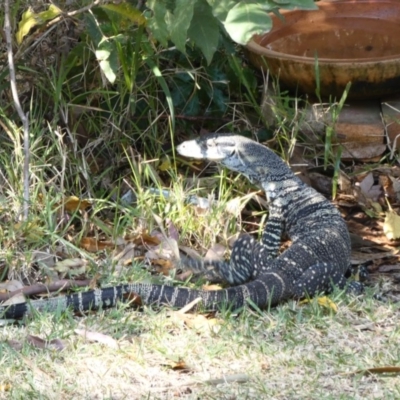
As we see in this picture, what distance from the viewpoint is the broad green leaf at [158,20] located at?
446 cm

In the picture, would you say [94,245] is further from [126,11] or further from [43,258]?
[126,11]

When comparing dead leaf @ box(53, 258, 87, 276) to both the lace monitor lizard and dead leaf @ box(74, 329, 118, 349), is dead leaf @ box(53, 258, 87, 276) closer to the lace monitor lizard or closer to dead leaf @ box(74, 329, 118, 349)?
the lace monitor lizard

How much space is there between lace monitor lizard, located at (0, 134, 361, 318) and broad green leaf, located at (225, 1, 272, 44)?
1.85 metres

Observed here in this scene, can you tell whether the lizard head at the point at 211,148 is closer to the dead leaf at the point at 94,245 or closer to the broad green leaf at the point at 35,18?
the dead leaf at the point at 94,245

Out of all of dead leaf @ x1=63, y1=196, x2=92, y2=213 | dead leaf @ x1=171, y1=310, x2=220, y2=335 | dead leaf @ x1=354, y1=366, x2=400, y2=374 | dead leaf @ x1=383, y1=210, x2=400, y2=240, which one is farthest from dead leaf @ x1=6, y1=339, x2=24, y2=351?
dead leaf @ x1=383, y1=210, x2=400, y2=240

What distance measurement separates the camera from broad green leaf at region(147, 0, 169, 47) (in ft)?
14.6

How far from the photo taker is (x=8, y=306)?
16.5 ft

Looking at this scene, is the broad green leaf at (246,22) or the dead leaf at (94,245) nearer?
the broad green leaf at (246,22)

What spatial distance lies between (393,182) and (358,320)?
200 centimetres

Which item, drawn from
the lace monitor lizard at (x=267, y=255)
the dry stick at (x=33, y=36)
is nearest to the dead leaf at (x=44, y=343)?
the lace monitor lizard at (x=267, y=255)

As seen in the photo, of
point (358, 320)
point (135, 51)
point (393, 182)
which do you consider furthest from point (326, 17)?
point (358, 320)

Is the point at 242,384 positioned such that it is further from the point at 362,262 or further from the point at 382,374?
the point at 362,262

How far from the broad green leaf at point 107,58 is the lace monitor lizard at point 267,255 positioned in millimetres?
1118

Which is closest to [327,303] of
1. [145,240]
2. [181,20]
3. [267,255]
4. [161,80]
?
[267,255]
